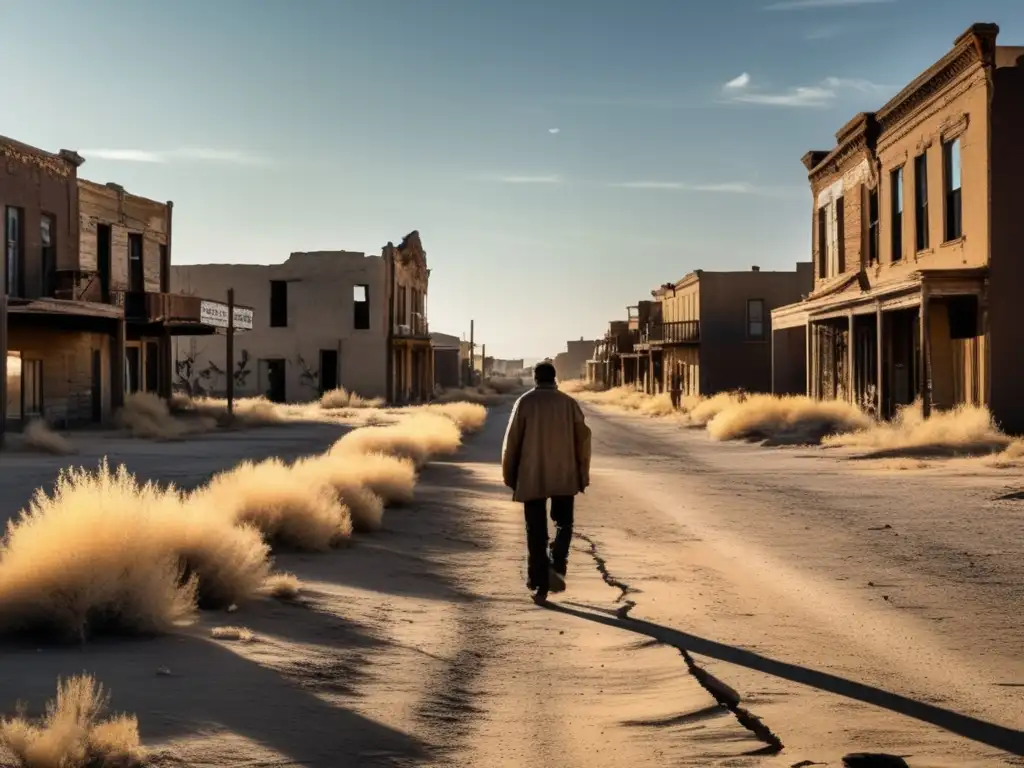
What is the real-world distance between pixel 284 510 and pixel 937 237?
18.0m

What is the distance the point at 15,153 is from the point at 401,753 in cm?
2714

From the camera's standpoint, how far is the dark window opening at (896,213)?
2727 centimetres

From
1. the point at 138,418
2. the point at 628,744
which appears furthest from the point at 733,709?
the point at 138,418

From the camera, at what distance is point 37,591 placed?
667cm

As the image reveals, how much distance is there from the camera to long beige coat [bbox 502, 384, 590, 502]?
8.68 meters

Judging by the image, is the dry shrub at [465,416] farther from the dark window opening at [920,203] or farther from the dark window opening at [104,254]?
the dark window opening at [920,203]

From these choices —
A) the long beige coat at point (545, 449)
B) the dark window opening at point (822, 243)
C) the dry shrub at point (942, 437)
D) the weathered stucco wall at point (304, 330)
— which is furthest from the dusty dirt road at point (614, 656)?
the weathered stucco wall at point (304, 330)

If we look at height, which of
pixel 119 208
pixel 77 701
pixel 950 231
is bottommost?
pixel 77 701

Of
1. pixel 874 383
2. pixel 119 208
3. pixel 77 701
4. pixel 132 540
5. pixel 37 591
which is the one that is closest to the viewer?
pixel 77 701

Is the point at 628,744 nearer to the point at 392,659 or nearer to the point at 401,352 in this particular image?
the point at 392,659

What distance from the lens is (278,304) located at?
181 ft

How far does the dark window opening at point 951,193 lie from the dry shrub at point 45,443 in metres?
19.0

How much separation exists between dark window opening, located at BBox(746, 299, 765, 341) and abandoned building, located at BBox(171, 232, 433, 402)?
1702cm

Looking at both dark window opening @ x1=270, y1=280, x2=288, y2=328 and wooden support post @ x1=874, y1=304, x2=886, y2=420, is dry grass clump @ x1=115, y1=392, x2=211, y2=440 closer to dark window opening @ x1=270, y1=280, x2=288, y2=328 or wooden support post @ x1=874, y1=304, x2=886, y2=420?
wooden support post @ x1=874, y1=304, x2=886, y2=420
